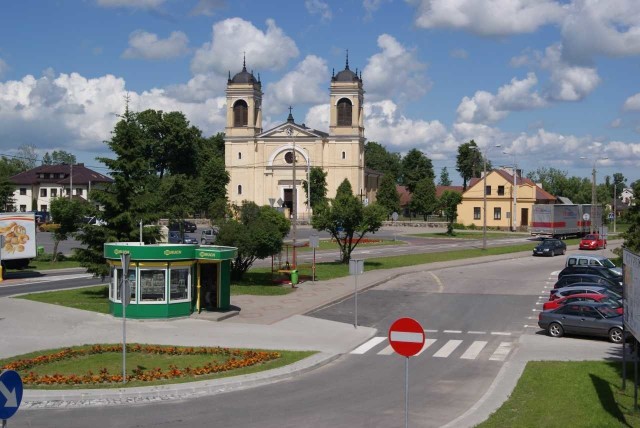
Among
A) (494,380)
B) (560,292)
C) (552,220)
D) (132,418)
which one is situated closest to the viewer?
(132,418)

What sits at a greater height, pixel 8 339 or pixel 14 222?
pixel 14 222

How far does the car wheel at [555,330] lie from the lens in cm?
2509

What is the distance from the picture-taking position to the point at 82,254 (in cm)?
3206

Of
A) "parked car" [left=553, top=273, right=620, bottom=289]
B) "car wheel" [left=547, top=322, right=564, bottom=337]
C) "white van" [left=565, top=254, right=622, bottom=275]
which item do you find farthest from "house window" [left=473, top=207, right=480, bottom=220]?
"car wheel" [left=547, top=322, right=564, bottom=337]

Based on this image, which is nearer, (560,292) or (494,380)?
(494,380)

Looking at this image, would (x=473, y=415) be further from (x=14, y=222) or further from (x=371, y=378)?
(x=14, y=222)

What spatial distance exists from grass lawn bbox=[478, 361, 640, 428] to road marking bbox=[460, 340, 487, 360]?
2.03m

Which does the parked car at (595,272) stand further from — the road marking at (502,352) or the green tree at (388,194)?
the green tree at (388,194)

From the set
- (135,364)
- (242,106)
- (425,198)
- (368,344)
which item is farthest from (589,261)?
(242,106)

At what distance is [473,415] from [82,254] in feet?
71.5

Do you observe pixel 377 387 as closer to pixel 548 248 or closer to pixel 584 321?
pixel 584 321

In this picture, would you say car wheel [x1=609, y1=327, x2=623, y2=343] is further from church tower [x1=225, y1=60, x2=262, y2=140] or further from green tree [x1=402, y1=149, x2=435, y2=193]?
green tree [x1=402, y1=149, x2=435, y2=193]

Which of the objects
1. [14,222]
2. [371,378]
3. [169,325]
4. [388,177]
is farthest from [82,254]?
[388,177]

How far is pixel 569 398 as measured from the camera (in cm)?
1588
